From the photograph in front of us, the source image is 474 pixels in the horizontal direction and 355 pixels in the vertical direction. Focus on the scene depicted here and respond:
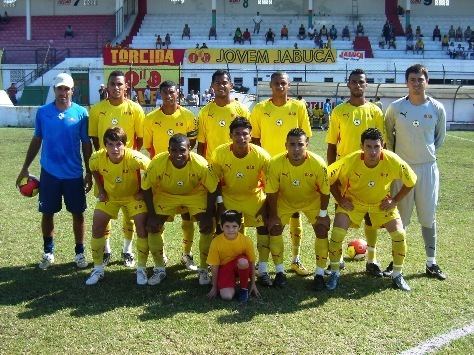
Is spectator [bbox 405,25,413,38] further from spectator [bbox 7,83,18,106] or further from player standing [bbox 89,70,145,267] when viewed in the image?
player standing [bbox 89,70,145,267]

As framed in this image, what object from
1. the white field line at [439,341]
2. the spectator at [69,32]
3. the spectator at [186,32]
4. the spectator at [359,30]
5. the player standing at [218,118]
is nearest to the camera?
the white field line at [439,341]

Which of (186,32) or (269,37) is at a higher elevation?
(186,32)

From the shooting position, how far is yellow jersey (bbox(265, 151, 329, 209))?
18.7 ft

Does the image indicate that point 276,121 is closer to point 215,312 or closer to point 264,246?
point 264,246

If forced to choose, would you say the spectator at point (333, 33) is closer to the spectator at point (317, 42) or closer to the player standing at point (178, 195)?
the spectator at point (317, 42)

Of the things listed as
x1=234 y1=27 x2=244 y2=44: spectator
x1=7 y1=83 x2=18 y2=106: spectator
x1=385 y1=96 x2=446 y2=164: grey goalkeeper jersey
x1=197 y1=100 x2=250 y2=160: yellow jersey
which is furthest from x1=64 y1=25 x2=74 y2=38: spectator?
x1=385 y1=96 x2=446 y2=164: grey goalkeeper jersey

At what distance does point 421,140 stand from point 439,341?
2.24 m

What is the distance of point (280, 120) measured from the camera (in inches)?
254

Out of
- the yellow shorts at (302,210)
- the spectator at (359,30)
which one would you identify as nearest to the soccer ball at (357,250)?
the yellow shorts at (302,210)

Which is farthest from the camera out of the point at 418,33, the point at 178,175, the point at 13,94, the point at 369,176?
the point at 418,33

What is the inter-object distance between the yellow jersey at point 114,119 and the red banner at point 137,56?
85.0 ft

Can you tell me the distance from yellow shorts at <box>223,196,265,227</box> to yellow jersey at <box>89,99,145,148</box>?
1387mm

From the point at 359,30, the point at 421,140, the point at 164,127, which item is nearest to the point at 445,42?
the point at 359,30

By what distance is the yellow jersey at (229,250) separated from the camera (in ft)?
18.2
